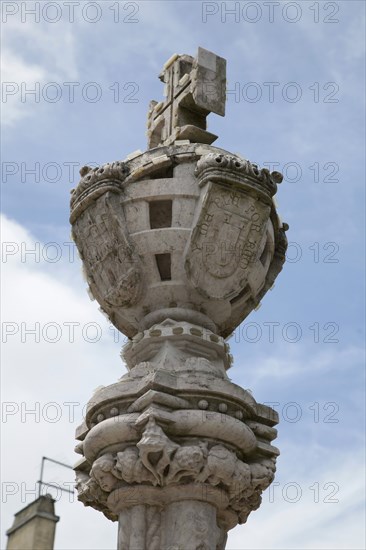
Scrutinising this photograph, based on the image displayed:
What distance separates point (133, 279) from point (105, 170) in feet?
Answer: 3.64

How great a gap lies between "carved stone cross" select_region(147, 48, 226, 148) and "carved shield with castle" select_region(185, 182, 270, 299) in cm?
143

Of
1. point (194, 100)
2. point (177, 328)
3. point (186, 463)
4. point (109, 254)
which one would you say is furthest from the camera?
point (194, 100)

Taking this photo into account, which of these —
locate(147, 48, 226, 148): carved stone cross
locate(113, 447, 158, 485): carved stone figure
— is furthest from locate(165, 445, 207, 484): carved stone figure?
locate(147, 48, 226, 148): carved stone cross

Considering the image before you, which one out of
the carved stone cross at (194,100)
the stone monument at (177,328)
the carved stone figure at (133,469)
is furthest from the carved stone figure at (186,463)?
the carved stone cross at (194,100)

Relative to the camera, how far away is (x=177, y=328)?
390 inches

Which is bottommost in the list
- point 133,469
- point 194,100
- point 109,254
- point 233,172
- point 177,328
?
point 133,469

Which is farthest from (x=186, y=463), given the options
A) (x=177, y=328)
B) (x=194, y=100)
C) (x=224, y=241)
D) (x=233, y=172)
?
(x=194, y=100)

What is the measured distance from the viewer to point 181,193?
33.6ft

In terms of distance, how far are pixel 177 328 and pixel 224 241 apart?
90 centimetres

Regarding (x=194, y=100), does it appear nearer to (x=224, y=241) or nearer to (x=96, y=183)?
(x=96, y=183)

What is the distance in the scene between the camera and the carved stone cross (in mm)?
11438

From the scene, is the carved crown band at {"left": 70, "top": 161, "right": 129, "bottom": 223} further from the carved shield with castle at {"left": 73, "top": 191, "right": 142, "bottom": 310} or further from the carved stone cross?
the carved stone cross

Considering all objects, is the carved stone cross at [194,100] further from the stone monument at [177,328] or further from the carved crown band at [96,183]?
the carved crown band at [96,183]

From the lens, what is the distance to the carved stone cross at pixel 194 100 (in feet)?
37.5
